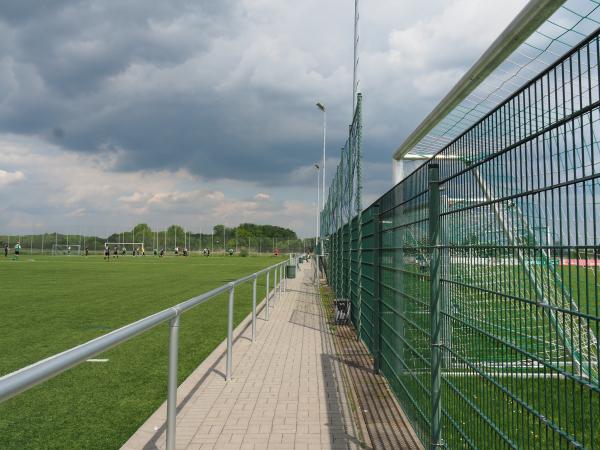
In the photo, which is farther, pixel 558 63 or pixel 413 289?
pixel 413 289

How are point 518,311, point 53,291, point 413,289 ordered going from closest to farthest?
point 518,311 → point 413,289 → point 53,291

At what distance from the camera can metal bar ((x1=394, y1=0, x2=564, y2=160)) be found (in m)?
3.55

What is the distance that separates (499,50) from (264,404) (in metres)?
3.64

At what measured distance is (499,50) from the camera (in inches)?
168

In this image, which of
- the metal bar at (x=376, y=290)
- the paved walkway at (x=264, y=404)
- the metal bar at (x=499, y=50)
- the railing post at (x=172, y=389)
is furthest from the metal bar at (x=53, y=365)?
the metal bar at (x=376, y=290)

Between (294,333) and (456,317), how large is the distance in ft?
19.5

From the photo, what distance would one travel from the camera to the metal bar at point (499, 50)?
3.55 meters

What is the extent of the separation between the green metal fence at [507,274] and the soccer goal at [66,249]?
82363mm

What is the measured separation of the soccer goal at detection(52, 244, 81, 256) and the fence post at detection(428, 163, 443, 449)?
83.1m

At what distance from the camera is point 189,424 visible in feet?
13.9

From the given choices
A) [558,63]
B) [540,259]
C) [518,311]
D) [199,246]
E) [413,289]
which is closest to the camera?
[558,63]

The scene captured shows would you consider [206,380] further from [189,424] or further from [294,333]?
[294,333]

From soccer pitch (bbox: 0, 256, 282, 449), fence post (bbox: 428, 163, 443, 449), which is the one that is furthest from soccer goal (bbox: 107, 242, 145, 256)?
fence post (bbox: 428, 163, 443, 449)

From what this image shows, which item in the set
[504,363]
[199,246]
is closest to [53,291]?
[504,363]
